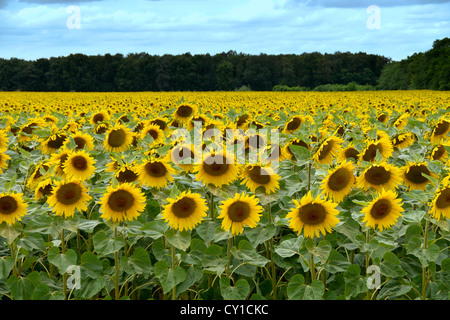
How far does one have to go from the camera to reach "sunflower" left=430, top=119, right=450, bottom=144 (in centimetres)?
620

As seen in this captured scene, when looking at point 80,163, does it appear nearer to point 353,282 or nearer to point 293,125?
point 353,282

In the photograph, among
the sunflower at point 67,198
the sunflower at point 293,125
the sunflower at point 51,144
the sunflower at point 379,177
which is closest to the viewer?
the sunflower at point 67,198

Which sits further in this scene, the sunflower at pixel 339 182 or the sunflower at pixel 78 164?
the sunflower at pixel 78 164

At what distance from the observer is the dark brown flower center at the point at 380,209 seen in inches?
136

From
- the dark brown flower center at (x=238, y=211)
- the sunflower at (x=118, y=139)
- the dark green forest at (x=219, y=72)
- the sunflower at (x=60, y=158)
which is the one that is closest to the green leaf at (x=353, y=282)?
the dark brown flower center at (x=238, y=211)

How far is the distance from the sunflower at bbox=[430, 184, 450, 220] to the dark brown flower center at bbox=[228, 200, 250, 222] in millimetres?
1343

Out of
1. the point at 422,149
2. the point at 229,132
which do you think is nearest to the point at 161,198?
the point at 229,132

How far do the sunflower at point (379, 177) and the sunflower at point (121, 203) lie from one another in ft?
5.80

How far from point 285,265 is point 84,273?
4.96 ft

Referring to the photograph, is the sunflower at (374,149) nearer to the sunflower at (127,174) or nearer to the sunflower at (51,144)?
the sunflower at (127,174)

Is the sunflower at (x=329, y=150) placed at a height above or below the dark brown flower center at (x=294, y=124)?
below

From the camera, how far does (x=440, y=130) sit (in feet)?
20.5

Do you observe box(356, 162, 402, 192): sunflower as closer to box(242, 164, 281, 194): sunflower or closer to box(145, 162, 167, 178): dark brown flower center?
box(242, 164, 281, 194): sunflower

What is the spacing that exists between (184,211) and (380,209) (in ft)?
4.66
